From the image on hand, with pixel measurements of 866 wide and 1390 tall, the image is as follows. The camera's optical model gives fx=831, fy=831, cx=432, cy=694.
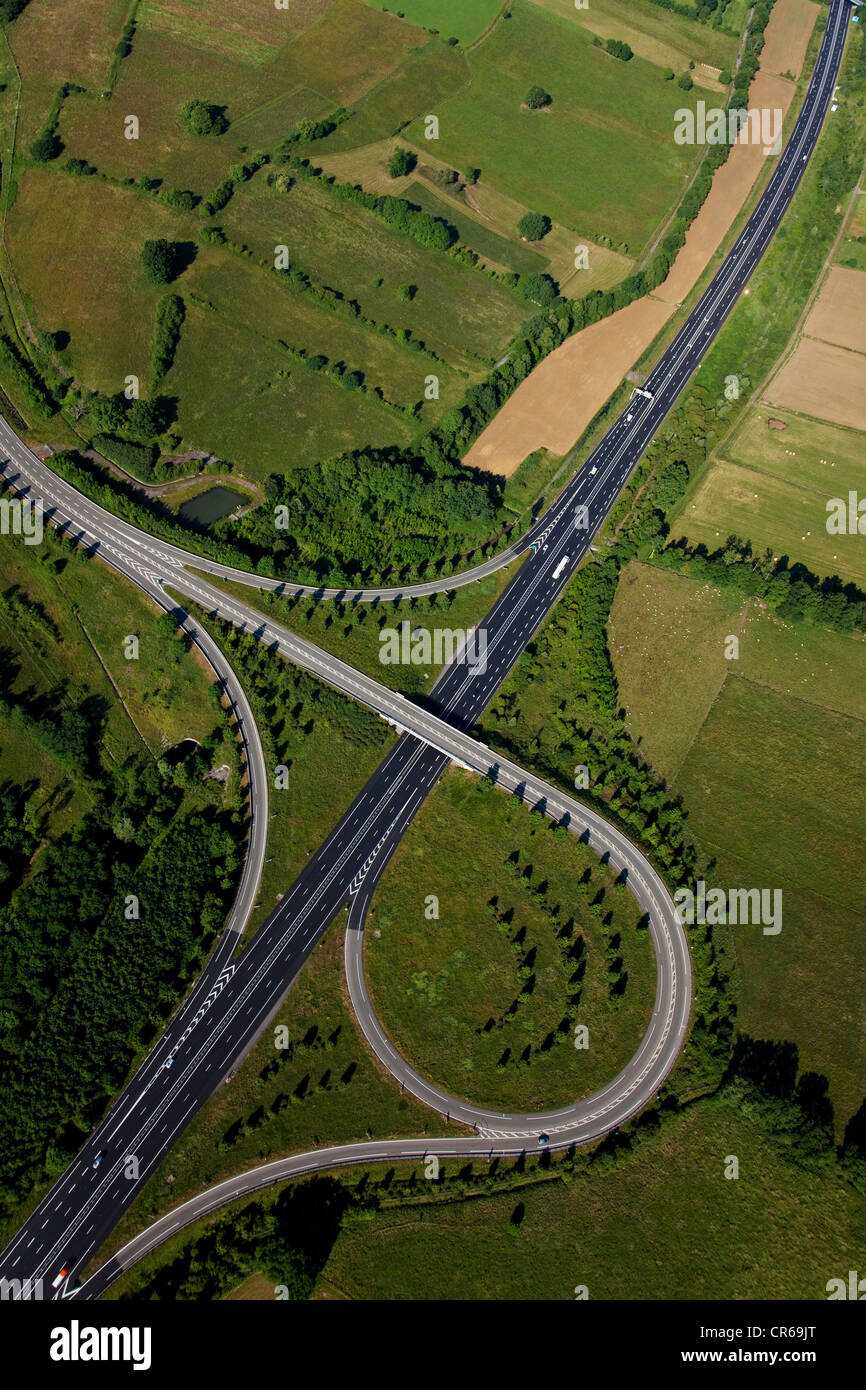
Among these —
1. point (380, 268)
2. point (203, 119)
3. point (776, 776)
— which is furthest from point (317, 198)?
point (776, 776)

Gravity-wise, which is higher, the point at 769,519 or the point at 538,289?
the point at 538,289

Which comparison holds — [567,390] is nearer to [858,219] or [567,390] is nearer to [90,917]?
[858,219]

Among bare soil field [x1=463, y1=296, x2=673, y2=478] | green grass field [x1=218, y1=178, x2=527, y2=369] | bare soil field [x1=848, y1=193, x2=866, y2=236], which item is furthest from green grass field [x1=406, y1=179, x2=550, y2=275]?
bare soil field [x1=848, y1=193, x2=866, y2=236]

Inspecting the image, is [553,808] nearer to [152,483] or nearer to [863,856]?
[863,856]

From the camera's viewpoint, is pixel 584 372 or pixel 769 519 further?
pixel 584 372

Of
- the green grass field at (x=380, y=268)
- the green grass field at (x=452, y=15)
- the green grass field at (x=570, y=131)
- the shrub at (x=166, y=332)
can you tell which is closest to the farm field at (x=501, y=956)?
the green grass field at (x=380, y=268)

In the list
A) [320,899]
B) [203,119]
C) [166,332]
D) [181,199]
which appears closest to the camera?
[320,899]

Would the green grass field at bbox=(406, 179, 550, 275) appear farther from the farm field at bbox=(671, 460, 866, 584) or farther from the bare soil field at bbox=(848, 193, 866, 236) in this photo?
the bare soil field at bbox=(848, 193, 866, 236)
